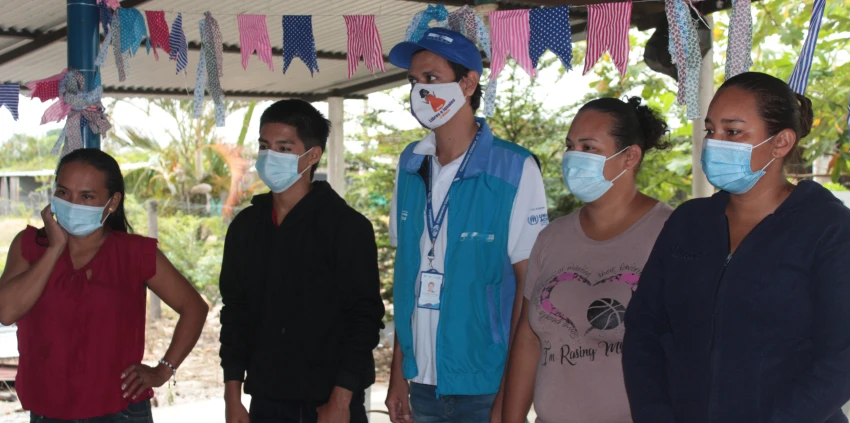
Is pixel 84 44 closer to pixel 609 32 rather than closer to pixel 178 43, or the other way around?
pixel 178 43

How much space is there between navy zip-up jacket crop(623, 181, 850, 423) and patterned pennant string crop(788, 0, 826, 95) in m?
0.88

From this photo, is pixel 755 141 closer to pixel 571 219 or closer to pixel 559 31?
pixel 571 219

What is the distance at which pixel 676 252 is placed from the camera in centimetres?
212

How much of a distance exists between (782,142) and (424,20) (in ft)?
6.40

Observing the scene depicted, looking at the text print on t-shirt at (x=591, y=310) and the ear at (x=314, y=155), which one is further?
the ear at (x=314, y=155)

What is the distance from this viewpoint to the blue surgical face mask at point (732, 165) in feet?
6.64

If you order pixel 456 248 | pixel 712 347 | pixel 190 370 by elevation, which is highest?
pixel 456 248

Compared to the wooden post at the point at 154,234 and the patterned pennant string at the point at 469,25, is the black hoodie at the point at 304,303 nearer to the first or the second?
the patterned pennant string at the point at 469,25

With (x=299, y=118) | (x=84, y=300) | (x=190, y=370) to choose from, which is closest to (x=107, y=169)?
(x=84, y=300)

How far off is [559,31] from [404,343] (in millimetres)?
1752

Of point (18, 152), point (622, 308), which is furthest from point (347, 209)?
point (18, 152)

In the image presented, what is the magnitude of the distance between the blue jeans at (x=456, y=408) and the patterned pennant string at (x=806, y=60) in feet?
4.70

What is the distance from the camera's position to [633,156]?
2.58 metres

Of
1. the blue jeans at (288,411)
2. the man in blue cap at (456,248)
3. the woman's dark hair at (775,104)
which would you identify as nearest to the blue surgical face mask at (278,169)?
the man in blue cap at (456,248)
